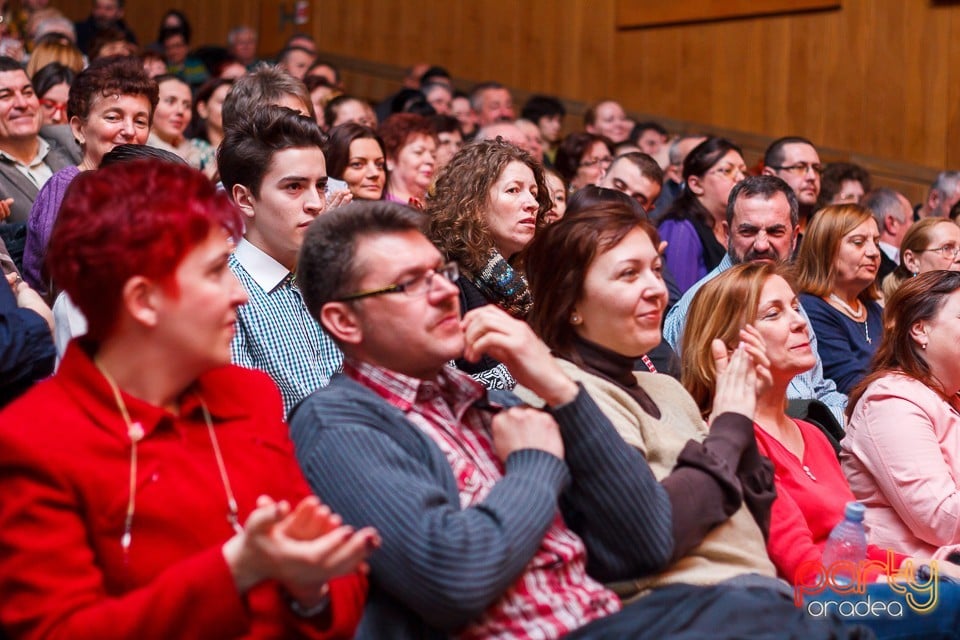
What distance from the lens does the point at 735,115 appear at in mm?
7137

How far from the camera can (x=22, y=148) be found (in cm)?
384

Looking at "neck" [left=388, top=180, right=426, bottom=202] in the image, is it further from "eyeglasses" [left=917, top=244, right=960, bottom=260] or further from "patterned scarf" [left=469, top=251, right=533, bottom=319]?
"eyeglasses" [left=917, top=244, right=960, bottom=260]

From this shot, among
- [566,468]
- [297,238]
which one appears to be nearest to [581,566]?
[566,468]

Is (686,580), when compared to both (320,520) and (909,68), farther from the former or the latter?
(909,68)

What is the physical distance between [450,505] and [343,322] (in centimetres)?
31

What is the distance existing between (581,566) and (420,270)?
45 centimetres

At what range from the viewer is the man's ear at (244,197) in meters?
2.47

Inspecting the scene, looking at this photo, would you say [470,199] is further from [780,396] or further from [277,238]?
[780,396]

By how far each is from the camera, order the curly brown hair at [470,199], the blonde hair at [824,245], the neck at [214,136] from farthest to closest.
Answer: the neck at [214,136], the blonde hair at [824,245], the curly brown hair at [470,199]

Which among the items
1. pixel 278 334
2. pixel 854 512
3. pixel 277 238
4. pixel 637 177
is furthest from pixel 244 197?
pixel 637 177

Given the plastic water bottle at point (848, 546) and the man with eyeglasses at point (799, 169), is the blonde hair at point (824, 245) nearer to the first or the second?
the man with eyeglasses at point (799, 169)

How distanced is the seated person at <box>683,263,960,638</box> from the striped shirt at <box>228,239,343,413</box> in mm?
724

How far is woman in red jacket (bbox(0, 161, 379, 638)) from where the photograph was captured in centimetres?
126

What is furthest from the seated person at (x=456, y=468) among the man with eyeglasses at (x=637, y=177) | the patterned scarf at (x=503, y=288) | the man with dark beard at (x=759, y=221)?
the man with eyeglasses at (x=637, y=177)
